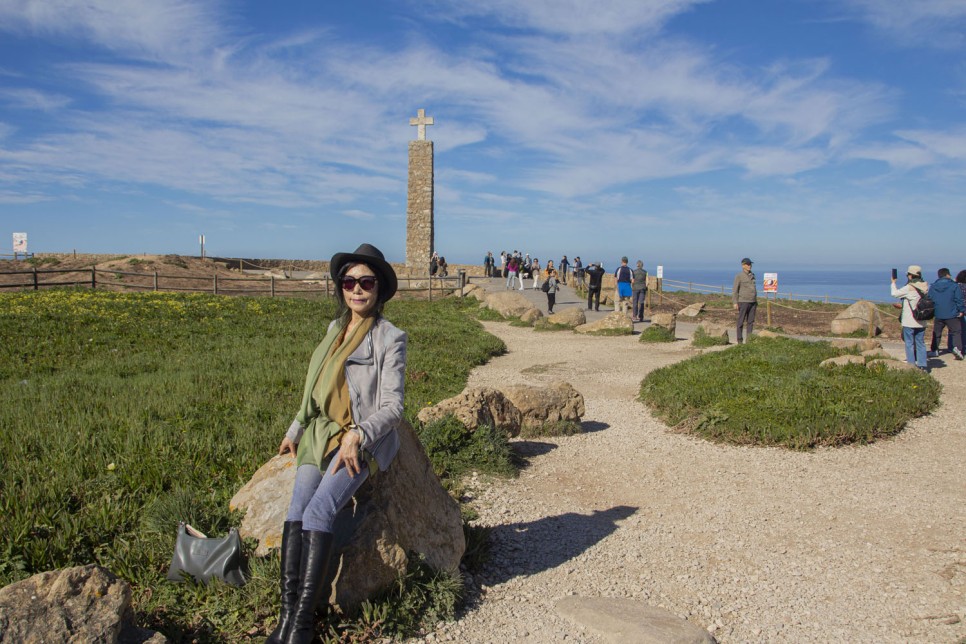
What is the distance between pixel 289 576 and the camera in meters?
3.04

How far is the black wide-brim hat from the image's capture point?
3314mm

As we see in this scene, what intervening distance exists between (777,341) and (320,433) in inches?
437

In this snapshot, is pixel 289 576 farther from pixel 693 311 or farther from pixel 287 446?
pixel 693 311

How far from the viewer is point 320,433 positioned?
10.5ft

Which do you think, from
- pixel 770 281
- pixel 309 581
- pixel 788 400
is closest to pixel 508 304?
pixel 770 281

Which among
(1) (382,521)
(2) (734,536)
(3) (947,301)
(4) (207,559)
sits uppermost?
(3) (947,301)

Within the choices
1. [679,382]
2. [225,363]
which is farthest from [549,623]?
[225,363]

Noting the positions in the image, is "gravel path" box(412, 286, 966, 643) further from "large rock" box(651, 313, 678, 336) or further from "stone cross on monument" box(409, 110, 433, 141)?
"stone cross on monument" box(409, 110, 433, 141)

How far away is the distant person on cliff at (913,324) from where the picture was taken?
1055 centimetres

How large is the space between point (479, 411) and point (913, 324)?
26.0ft

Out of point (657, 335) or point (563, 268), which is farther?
point (563, 268)

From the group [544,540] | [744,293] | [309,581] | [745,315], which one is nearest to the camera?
[309,581]

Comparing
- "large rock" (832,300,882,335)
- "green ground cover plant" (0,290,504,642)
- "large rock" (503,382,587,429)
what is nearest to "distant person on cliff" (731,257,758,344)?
"green ground cover plant" (0,290,504,642)

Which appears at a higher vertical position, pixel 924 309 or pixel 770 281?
pixel 770 281
